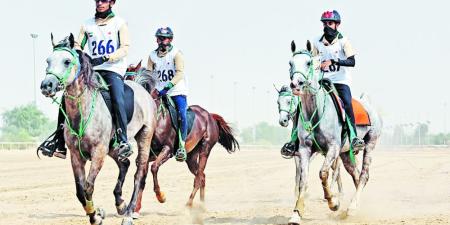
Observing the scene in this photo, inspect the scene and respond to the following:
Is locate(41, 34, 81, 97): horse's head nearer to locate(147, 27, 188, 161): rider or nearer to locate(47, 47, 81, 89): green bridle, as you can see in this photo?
locate(47, 47, 81, 89): green bridle

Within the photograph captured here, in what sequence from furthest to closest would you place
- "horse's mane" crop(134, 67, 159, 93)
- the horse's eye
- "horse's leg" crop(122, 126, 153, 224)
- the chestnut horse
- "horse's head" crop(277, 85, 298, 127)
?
1. "horse's head" crop(277, 85, 298, 127)
2. the chestnut horse
3. "horse's mane" crop(134, 67, 159, 93)
4. "horse's leg" crop(122, 126, 153, 224)
5. the horse's eye

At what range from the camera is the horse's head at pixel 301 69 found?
12.6m

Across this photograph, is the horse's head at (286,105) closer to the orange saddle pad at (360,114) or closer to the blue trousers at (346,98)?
the orange saddle pad at (360,114)

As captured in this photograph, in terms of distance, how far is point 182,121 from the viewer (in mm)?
15242

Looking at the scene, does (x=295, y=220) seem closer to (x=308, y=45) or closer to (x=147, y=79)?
(x=308, y=45)

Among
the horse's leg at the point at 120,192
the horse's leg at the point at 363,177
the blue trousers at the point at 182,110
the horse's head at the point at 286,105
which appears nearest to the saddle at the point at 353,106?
the horse's leg at the point at 363,177

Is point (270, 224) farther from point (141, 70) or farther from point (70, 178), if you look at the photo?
point (70, 178)

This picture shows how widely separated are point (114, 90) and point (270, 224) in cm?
321

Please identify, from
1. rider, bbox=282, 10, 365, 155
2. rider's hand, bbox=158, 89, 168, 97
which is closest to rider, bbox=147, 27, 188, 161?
rider's hand, bbox=158, 89, 168, 97

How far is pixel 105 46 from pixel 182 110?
3.08m

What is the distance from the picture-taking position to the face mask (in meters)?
14.3

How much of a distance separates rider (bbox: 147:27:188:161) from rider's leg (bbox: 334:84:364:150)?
9.14ft

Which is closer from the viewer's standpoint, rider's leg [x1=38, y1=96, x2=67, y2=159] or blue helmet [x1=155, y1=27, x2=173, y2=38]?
rider's leg [x1=38, y1=96, x2=67, y2=159]

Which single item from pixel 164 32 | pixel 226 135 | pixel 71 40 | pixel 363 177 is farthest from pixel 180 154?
pixel 71 40
